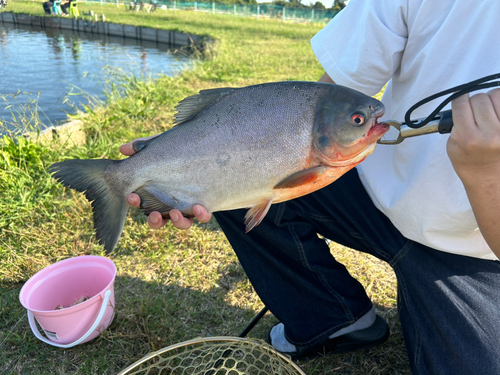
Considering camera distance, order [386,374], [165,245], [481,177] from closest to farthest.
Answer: [481,177]
[386,374]
[165,245]

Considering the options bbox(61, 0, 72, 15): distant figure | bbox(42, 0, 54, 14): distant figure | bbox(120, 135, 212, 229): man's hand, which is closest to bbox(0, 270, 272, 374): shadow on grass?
bbox(120, 135, 212, 229): man's hand

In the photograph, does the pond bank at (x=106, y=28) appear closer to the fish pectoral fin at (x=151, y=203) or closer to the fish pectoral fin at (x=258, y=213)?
the fish pectoral fin at (x=151, y=203)

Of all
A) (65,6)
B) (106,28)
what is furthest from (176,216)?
(65,6)

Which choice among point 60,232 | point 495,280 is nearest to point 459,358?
point 495,280

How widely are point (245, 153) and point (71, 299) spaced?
1816 mm

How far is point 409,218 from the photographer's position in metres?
1.78

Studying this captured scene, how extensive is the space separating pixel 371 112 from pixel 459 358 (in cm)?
112

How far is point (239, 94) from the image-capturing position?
67.9 inches

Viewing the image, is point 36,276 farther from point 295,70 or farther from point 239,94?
point 295,70

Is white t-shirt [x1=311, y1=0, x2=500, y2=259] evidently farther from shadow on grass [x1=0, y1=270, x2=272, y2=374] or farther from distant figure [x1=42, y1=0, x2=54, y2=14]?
distant figure [x1=42, y1=0, x2=54, y2=14]

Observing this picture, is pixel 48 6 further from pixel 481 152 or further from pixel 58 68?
pixel 481 152

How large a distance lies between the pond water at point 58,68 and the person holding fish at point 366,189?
4.04 m

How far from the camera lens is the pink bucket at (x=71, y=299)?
216cm

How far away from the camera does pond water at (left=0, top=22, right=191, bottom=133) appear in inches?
307
